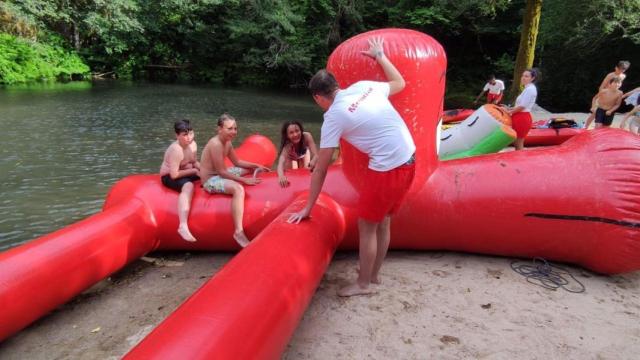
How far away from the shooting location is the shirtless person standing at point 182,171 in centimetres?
387

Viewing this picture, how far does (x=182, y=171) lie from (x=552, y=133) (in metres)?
6.74

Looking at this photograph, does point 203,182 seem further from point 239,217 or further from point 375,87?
point 375,87

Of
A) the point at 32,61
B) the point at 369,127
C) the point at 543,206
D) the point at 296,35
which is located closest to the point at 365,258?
the point at 369,127

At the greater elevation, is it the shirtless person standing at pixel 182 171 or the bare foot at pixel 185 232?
the shirtless person standing at pixel 182 171

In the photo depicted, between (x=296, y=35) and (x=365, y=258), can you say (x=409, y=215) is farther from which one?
(x=296, y=35)

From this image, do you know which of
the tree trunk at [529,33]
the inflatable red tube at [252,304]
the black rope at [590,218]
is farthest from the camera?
the tree trunk at [529,33]

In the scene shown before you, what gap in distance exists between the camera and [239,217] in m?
3.79

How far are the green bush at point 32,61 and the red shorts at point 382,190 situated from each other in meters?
21.0

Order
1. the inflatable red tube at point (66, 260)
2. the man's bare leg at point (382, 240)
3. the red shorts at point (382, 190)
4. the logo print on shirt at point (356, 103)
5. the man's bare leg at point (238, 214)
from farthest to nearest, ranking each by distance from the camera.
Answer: the man's bare leg at point (238, 214) → the man's bare leg at point (382, 240) → the inflatable red tube at point (66, 260) → the red shorts at point (382, 190) → the logo print on shirt at point (356, 103)

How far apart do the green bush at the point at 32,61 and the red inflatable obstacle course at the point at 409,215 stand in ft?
63.4

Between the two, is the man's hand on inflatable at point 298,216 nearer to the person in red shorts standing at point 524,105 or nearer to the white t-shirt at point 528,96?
the person in red shorts standing at point 524,105

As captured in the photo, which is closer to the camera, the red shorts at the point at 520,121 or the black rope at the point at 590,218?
the black rope at the point at 590,218

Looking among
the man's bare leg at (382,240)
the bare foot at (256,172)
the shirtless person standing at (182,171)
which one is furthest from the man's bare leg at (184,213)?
the man's bare leg at (382,240)

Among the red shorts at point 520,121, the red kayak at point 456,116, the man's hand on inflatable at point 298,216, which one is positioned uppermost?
the red shorts at point 520,121
